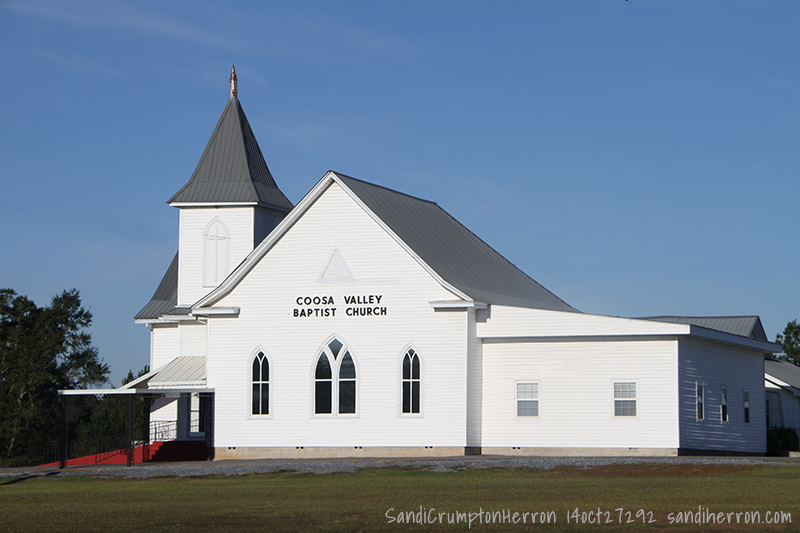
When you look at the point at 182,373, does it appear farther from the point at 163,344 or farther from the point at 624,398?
the point at 624,398

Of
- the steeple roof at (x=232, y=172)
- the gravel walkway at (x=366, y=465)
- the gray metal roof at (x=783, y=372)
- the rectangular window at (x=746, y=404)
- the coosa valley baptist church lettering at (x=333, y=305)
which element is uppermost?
the steeple roof at (x=232, y=172)

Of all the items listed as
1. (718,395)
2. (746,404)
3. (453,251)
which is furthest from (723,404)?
(453,251)

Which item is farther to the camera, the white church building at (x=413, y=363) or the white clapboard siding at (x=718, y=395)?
the white clapboard siding at (x=718, y=395)

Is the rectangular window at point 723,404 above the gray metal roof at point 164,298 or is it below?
below

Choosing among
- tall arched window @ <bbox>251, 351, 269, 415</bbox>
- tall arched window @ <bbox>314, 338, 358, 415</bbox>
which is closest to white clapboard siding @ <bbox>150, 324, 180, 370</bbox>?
tall arched window @ <bbox>251, 351, 269, 415</bbox>

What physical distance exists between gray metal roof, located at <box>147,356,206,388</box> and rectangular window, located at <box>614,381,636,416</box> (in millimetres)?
14313

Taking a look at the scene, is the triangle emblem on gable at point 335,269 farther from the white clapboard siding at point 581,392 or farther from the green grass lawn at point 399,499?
the green grass lawn at point 399,499

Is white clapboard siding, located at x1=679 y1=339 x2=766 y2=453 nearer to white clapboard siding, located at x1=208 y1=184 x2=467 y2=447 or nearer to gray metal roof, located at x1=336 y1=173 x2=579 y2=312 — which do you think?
gray metal roof, located at x1=336 y1=173 x2=579 y2=312

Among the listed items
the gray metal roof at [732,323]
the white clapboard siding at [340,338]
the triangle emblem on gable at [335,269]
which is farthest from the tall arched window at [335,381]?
the gray metal roof at [732,323]

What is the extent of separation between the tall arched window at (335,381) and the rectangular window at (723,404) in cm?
1268

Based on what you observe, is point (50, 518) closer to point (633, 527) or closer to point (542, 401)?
point (633, 527)

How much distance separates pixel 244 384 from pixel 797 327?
209 ft

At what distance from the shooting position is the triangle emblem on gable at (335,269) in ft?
115

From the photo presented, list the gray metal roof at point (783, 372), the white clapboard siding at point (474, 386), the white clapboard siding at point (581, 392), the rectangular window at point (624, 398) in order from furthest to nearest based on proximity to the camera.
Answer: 1. the gray metal roof at point (783, 372)
2. the white clapboard siding at point (474, 386)
3. the rectangular window at point (624, 398)
4. the white clapboard siding at point (581, 392)
